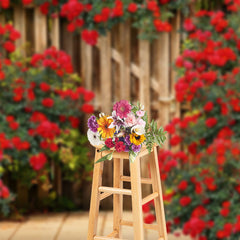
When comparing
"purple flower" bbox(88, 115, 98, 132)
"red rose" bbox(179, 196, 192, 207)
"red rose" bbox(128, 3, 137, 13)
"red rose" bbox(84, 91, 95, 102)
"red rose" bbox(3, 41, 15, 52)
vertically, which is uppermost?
"red rose" bbox(128, 3, 137, 13)

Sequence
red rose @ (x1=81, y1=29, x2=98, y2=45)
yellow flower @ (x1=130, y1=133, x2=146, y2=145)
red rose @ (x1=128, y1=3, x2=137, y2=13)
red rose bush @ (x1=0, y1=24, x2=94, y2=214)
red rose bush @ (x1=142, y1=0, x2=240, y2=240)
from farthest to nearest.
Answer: red rose @ (x1=81, y1=29, x2=98, y2=45), red rose @ (x1=128, y1=3, x2=137, y2=13), red rose bush @ (x1=0, y1=24, x2=94, y2=214), red rose bush @ (x1=142, y1=0, x2=240, y2=240), yellow flower @ (x1=130, y1=133, x2=146, y2=145)

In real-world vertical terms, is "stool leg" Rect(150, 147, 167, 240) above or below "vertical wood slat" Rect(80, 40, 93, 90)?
below

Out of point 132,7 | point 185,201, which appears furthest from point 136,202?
point 132,7

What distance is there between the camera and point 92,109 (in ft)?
14.7

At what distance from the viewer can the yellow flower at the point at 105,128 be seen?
1.96 m

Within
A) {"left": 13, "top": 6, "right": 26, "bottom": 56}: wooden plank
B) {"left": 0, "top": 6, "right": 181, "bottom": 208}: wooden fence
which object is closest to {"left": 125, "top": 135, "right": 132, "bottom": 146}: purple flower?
{"left": 0, "top": 6, "right": 181, "bottom": 208}: wooden fence

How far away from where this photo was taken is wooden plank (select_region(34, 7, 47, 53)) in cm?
455

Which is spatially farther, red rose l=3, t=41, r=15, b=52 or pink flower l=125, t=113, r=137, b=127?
red rose l=3, t=41, r=15, b=52

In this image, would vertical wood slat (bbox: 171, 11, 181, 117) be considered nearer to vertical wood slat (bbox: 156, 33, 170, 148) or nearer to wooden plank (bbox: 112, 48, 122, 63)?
vertical wood slat (bbox: 156, 33, 170, 148)

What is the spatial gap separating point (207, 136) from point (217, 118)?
0.58 feet

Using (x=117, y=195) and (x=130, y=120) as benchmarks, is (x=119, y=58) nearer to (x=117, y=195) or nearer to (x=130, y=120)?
(x=117, y=195)

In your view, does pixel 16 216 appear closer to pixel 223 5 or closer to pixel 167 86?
pixel 167 86

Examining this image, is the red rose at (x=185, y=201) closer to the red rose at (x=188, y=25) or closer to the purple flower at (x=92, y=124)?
the red rose at (x=188, y=25)

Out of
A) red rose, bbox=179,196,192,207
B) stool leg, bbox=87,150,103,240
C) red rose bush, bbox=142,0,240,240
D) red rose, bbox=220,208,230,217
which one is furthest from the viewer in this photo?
red rose, bbox=179,196,192,207
